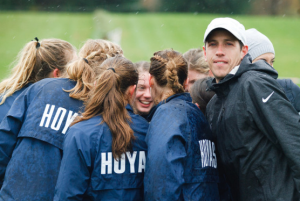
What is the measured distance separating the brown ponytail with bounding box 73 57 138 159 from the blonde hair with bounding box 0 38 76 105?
3.04 feet

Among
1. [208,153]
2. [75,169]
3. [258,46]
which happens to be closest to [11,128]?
[75,169]

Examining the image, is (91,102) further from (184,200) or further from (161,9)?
(161,9)

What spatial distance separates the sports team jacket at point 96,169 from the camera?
8.57 ft

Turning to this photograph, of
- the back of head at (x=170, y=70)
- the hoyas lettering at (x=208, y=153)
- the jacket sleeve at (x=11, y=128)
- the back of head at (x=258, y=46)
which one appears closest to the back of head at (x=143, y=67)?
the back of head at (x=258, y=46)

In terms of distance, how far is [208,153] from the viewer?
2.91 m

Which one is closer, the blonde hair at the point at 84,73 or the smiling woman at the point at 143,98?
A: the blonde hair at the point at 84,73

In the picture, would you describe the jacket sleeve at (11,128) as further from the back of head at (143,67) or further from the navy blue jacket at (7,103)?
the back of head at (143,67)

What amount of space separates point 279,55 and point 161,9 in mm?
18206

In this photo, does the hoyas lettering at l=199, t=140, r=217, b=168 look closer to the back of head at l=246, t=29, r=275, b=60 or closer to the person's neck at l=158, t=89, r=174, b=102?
the person's neck at l=158, t=89, r=174, b=102

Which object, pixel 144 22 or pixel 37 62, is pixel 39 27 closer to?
pixel 144 22

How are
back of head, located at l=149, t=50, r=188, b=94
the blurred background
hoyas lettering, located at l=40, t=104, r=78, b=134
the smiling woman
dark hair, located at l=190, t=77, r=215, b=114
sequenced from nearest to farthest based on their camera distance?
back of head, located at l=149, t=50, r=188, b=94 → hoyas lettering, located at l=40, t=104, r=78, b=134 → dark hair, located at l=190, t=77, r=215, b=114 → the smiling woman → the blurred background

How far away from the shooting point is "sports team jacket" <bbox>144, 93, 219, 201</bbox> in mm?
2594

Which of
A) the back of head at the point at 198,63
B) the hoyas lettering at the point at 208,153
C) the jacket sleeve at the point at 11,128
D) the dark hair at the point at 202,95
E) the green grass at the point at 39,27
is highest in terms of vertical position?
the green grass at the point at 39,27

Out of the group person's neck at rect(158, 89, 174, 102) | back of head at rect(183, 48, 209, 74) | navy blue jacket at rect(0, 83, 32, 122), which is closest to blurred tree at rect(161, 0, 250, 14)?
back of head at rect(183, 48, 209, 74)
